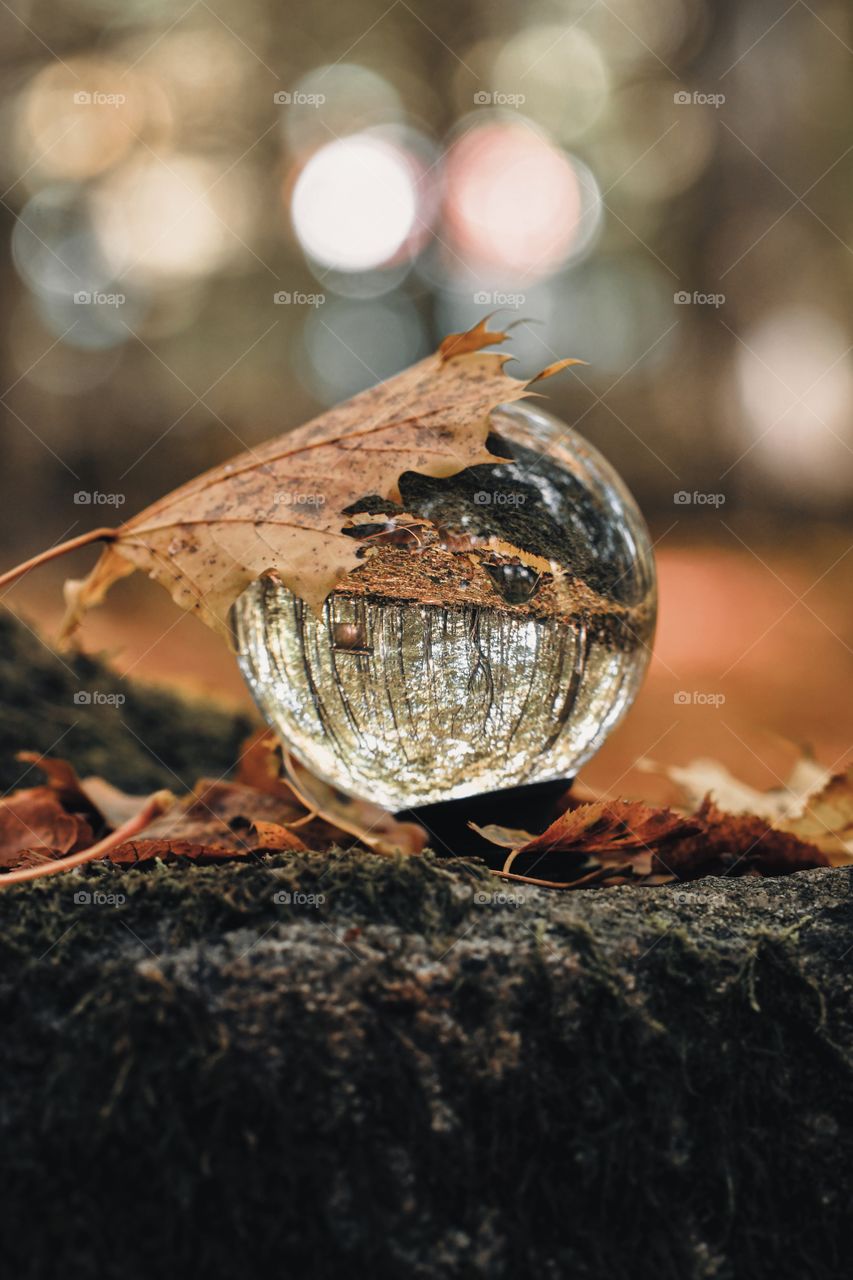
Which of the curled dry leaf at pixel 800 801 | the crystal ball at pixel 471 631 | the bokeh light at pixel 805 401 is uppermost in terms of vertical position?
the bokeh light at pixel 805 401

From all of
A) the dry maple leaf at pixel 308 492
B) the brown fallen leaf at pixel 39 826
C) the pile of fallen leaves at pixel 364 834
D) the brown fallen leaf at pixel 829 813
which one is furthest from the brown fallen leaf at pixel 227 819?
the brown fallen leaf at pixel 829 813

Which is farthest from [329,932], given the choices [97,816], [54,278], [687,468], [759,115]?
[759,115]

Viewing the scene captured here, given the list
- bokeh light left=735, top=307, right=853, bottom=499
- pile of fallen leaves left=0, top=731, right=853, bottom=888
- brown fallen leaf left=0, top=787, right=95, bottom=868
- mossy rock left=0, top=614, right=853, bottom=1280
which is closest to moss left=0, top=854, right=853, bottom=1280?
mossy rock left=0, top=614, right=853, bottom=1280

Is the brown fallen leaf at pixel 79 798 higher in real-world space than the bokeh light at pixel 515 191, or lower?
lower

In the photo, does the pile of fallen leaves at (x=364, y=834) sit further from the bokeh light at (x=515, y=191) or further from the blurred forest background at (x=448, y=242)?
the bokeh light at (x=515, y=191)

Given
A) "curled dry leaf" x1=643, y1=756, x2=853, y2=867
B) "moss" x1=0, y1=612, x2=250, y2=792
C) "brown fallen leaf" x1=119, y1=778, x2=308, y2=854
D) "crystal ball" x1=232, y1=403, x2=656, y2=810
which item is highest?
"crystal ball" x1=232, y1=403, x2=656, y2=810

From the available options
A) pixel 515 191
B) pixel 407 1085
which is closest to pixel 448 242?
pixel 515 191

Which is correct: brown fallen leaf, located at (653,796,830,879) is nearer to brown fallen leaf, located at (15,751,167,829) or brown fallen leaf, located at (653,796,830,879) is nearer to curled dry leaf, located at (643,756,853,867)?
curled dry leaf, located at (643,756,853,867)
